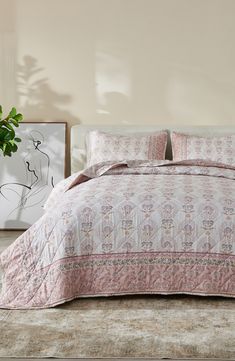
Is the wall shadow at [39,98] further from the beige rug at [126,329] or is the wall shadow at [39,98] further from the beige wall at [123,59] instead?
the beige rug at [126,329]

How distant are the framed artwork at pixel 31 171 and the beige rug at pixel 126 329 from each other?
228 cm

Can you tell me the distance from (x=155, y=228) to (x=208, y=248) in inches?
11.8

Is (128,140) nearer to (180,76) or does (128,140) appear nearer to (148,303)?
(180,76)

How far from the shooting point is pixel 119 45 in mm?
5777

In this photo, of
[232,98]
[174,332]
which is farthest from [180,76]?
[174,332]

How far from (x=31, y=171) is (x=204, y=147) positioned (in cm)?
→ 150

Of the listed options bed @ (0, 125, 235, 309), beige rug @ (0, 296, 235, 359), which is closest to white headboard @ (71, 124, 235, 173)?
bed @ (0, 125, 235, 309)

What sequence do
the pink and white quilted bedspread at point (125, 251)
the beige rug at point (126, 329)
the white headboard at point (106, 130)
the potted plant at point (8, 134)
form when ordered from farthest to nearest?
the white headboard at point (106, 130), the potted plant at point (8, 134), the pink and white quilted bedspread at point (125, 251), the beige rug at point (126, 329)

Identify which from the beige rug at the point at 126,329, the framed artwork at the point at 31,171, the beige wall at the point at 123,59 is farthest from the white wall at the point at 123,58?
the beige rug at the point at 126,329

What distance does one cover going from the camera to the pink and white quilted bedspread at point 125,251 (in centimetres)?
359

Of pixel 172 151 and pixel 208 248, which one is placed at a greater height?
pixel 172 151

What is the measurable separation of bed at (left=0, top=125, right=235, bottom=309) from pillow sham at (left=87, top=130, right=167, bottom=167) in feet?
5.22

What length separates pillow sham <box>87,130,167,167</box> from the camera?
5.34 m

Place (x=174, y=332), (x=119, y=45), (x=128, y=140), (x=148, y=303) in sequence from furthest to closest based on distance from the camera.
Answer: (x=119, y=45) → (x=128, y=140) → (x=148, y=303) → (x=174, y=332)
